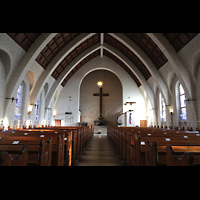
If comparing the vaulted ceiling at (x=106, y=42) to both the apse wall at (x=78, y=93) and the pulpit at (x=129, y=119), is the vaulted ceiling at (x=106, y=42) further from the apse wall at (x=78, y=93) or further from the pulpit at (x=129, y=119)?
the pulpit at (x=129, y=119)

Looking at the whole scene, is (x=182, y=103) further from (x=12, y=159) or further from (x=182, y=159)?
(x=12, y=159)

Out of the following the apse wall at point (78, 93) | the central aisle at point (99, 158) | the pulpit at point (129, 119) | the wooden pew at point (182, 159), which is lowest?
the central aisle at point (99, 158)

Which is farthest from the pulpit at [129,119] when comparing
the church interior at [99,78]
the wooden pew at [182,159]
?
the wooden pew at [182,159]

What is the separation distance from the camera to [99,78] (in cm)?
2114

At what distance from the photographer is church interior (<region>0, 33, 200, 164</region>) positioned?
8.98m

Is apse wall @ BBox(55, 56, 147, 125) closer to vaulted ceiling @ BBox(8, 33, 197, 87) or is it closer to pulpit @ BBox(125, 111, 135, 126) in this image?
vaulted ceiling @ BBox(8, 33, 197, 87)

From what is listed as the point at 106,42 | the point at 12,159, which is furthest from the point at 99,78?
the point at 12,159

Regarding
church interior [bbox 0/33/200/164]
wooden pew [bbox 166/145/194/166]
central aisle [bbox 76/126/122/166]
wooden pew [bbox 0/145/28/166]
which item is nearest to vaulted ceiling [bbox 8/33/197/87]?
church interior [bbox 0/33/200/164]

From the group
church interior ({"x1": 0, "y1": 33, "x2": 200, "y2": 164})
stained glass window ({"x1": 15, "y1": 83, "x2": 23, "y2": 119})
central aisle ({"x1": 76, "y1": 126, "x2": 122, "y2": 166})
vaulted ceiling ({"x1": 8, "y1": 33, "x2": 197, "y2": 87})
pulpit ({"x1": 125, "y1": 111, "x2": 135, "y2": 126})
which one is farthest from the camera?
pulpit ({"x1": 125, "y1": 111, "x2": 135, "y2": 126})

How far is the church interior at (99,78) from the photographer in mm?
8977
